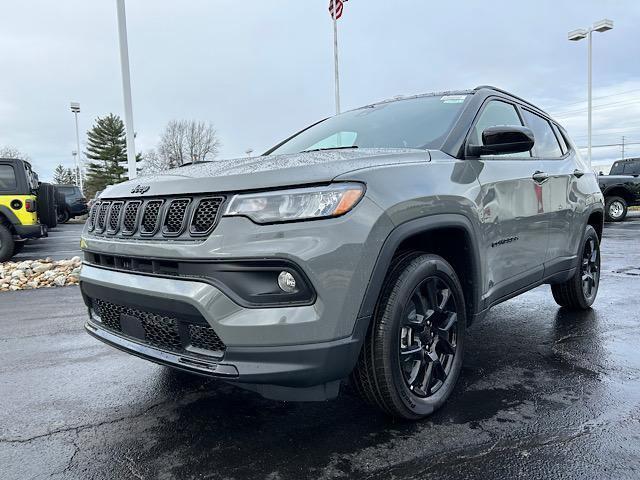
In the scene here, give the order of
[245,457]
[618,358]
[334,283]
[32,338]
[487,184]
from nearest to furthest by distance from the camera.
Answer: [334,283], [245,457], [487,184], [618,358], [32,338]

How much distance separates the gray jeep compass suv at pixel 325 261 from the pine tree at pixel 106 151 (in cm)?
6612

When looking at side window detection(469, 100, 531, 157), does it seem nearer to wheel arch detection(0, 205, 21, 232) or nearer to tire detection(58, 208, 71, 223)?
wheel arch detection(0, 205, 21, 232)

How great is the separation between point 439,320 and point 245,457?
4.02 ft

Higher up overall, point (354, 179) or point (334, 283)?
point (354, 179)

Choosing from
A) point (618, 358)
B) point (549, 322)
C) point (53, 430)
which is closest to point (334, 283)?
point (53, 430)

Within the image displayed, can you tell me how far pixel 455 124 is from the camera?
10.1 ft

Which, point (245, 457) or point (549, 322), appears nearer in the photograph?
point (245, 457)

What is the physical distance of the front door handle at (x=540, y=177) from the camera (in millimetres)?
3630

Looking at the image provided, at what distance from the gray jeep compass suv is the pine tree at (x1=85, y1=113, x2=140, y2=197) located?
66116 mm

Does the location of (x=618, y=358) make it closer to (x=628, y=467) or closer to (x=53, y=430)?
(x=628, y=467)

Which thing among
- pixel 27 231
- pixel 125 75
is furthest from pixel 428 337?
pixel 125 75

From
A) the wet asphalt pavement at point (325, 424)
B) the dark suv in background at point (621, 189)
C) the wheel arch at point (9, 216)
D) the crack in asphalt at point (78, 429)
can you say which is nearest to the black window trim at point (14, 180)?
the wheel arch at point (9, 216)

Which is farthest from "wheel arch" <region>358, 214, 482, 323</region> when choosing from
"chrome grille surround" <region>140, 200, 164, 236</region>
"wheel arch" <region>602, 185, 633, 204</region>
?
"wheel arch" <region>602, 185, 633, 204</region>

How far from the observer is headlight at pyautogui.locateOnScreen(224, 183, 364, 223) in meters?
2.09
